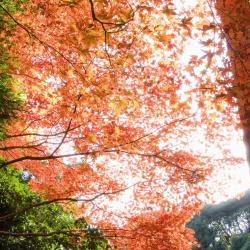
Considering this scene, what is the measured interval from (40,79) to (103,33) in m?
4.76

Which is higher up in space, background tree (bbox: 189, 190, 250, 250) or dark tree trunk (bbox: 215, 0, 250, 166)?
background tree (bbox: 189, 190, 250, 250)

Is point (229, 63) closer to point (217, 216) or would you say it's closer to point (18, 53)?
point (18, 53)

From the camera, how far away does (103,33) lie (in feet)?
10.1

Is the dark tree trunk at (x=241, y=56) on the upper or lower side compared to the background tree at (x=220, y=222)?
lower

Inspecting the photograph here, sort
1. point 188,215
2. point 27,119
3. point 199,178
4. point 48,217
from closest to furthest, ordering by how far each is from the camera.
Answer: point 199,178 < point 48,217 < point 27,119 < point 188,215

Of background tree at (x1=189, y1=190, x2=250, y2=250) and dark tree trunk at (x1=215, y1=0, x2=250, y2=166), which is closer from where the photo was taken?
dark tree trunk at (x1=215, y1=0, x2=250, y2=166)

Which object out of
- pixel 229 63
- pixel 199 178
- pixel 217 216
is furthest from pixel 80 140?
pixel 217 216

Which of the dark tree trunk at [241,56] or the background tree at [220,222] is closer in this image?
the dark tree trunk at [241,56]

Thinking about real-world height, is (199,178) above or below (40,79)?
below

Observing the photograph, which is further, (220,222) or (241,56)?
(220,222)

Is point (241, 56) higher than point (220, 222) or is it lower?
lower

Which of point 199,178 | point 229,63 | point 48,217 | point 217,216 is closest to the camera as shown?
point 229,63

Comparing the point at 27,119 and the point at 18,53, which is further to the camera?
the point at 27,119

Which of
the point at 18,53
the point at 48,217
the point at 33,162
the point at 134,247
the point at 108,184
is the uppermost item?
the point at 18,53
